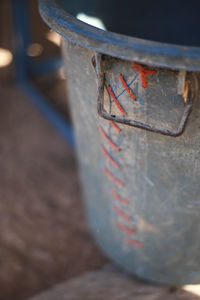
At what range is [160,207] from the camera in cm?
140

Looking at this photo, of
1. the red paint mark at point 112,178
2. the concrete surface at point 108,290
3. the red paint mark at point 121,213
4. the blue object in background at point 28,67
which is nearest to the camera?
the red paint mark at point 112,178

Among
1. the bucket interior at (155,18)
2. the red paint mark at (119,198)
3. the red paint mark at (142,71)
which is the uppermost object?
the bucket interior at (155,18)

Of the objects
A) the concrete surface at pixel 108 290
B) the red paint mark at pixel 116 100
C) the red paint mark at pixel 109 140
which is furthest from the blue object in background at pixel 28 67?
the red paint mark at pixel 116 100

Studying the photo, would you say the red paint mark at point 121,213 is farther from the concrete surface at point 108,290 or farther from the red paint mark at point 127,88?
the red paint mark at point 127,88

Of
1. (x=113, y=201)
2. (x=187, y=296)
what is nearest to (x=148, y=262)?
(x=187, y=296)

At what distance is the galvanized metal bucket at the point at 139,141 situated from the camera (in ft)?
3.25

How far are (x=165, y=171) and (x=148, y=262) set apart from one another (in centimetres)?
64

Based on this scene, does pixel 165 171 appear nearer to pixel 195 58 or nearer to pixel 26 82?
pixel 195 58

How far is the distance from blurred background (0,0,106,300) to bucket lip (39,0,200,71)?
1.41 metres

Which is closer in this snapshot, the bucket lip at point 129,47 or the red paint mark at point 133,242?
the bucket lip at point 129,47

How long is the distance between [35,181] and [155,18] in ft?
4.46

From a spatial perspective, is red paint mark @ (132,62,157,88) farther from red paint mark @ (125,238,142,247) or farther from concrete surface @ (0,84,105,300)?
concrete surface @ (0,84,105,300)

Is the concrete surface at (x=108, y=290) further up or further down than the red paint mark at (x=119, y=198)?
further down

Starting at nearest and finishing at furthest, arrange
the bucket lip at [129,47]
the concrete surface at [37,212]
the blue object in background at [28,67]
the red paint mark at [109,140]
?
the bucket lip at [129,47] → the red paint mark at [109,140] → the concrete surface at [37,212] → the blue object in background at [28,67]
